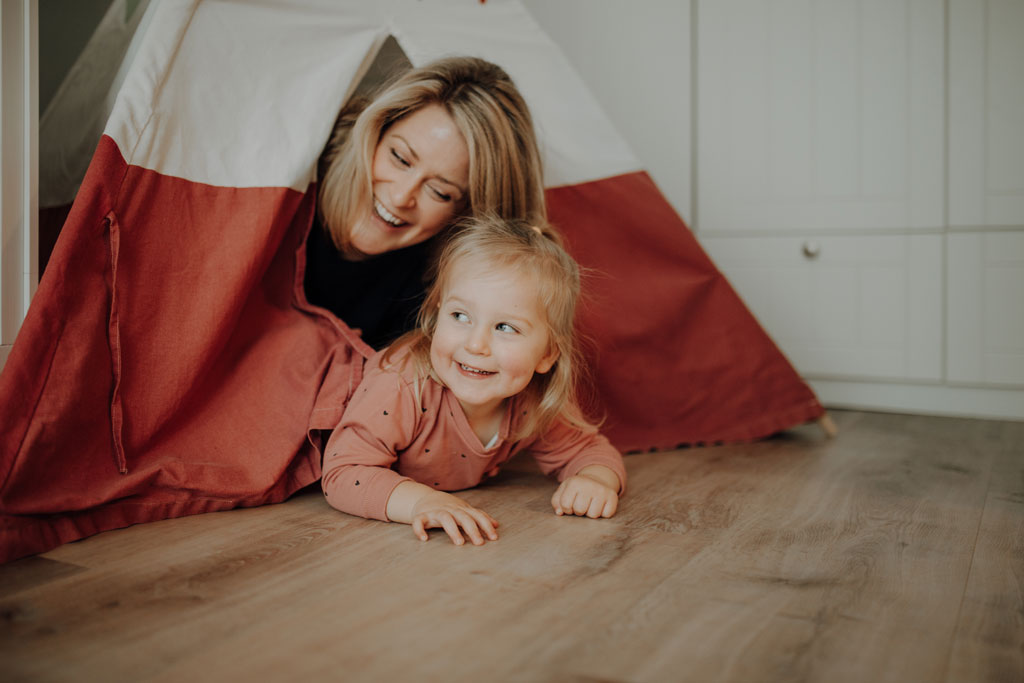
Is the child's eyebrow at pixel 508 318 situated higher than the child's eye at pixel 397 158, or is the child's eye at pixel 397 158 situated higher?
the child's eye at pixel 397 158

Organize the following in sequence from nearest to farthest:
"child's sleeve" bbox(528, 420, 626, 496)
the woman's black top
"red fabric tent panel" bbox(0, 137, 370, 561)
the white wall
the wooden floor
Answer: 1. the wooden floor
2. "red fabric tent panel" bbox(0, 137, 370, 561)
3. "child's sleeve" bbox(528, 420, 626, 496)
4. the woman's black top
5. the white wall

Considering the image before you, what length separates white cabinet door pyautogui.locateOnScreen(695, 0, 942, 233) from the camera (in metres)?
1.75

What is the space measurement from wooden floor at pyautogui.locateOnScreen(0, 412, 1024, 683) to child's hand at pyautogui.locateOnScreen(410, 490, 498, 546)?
2 centimetres

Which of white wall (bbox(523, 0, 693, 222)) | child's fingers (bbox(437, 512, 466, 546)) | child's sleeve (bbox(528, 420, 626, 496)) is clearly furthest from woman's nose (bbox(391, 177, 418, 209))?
white wall (bbox(523, 0, 693, 222))

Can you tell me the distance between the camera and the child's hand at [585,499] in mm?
1033

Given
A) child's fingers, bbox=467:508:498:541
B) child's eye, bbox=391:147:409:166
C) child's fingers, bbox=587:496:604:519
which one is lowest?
child's fingers, bbox=587:496:604:519

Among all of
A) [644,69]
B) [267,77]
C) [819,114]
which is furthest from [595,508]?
[644,69]

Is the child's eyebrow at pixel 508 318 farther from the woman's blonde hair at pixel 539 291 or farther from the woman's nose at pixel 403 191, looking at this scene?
the woman's nose at pixel 403 191

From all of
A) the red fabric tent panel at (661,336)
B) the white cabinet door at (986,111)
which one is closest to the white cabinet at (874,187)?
the white cabinet door at (986,111)

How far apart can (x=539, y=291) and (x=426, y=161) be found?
0.31m

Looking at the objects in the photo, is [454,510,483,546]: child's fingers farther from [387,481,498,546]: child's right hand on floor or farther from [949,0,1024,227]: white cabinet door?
[949,0,1024,227]: white cabinet door

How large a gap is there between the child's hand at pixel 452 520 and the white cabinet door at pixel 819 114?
122 centimetres

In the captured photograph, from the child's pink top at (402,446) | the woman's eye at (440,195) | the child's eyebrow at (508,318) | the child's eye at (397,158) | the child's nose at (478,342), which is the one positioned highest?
the child's eye at (397,158)

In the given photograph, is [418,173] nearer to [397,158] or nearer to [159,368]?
[397,158]
